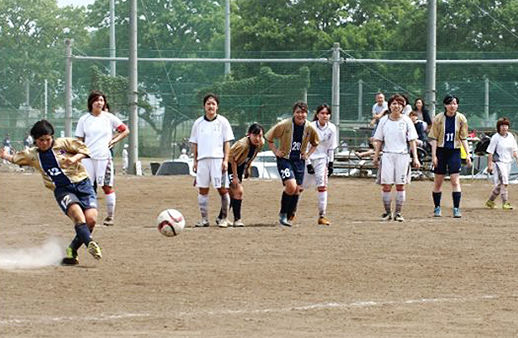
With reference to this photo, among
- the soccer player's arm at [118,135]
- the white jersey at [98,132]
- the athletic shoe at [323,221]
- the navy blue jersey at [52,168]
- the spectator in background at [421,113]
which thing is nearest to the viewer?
the navy blue jersey at [52,168]

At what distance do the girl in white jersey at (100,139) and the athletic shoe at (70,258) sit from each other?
4.53 m

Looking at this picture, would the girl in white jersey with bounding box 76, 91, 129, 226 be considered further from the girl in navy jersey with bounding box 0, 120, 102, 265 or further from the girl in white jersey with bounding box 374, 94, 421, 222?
the girl in navy jersey with bounding box 0, 120, 102, 265

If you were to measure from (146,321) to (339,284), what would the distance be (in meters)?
2.67

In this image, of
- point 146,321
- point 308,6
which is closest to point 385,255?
point 146,321

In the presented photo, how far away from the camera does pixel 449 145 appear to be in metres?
19.2

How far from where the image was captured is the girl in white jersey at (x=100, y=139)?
17156mm

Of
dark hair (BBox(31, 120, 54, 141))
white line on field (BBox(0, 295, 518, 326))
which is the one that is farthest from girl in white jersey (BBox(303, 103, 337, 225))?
white line on field (BBox(0, 295, 518, 326))

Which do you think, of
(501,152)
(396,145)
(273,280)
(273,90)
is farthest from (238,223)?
(273,90)

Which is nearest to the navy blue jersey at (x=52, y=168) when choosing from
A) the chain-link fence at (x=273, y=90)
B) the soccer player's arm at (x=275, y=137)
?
the soccer player's arm at (x=275, y=137)

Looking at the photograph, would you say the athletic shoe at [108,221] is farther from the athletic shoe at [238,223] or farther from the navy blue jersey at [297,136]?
the navy blue jersey at [297,136]

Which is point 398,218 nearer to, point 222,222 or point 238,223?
point 238,223

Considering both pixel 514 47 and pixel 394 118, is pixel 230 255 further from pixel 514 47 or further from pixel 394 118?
pixel 514 47

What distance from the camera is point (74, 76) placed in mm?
39656

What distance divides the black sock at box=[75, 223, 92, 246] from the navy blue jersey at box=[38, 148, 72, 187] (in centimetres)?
50
